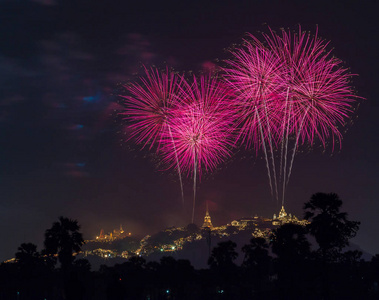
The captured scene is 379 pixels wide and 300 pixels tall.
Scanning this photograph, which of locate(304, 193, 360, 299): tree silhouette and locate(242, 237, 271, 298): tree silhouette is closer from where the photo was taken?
locate(304, 193, 360, 299): tree silhouette

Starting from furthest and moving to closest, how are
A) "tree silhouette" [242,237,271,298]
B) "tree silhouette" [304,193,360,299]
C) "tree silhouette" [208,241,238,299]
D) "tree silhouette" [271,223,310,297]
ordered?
"tree silhouette" [208,241,238,299] < "tree silhouette" [242,237,271,298] < "tree silhouette" [271,223,310,297] < "tree silhouette" [304,193,360,299]

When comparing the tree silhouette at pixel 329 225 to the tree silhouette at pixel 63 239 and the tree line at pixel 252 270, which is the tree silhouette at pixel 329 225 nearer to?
the tree line at pixel 252 270

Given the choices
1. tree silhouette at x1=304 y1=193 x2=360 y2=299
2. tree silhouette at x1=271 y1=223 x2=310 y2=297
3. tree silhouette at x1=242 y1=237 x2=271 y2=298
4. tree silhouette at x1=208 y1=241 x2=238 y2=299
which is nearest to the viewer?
tree silhouette at x1=304 y1=193 x2=360 y2=299

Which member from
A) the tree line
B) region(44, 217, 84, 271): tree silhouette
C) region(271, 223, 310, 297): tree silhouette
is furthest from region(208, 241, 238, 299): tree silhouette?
region(44, 217, 84, 271): tree silhouette

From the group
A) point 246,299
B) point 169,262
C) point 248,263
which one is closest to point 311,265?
point 246,299

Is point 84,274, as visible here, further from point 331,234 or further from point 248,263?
point 331,234

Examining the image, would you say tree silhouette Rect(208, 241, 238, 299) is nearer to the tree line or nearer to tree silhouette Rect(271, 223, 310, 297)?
the tree line

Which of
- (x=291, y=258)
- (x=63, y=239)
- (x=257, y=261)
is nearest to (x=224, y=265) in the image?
(x=257, y=261)

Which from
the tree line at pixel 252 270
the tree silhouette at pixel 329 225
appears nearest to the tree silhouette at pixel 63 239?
the tree line at pixel 252 270

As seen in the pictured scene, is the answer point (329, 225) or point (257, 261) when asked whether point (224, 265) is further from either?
point (329, 225)
